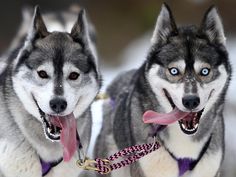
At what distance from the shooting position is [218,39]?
324 cm

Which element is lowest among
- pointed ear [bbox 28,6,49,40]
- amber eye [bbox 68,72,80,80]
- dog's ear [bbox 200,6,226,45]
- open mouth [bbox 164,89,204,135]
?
open mouth [bbox 164,89,204,135]

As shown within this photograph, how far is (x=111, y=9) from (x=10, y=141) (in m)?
5.25

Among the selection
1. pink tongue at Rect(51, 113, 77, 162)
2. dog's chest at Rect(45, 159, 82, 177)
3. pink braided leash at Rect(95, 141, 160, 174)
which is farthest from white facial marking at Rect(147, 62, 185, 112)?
dog's chest at Rect(45, 159, 82, 177)

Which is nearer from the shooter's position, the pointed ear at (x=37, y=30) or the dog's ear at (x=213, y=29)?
the pointed ear at (x=37, y=30)

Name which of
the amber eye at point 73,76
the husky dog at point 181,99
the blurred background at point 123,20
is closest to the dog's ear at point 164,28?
the husky dog at point 181,99

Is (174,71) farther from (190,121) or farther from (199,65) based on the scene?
(190,121)

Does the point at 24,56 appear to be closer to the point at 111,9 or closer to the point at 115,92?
the point at 115,92

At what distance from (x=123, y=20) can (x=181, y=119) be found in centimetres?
497

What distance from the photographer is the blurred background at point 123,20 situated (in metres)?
6.74

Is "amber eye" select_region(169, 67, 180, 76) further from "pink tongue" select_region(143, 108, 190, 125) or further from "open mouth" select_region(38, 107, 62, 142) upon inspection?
"open mouth" select_region(38, 107, 62, 142)

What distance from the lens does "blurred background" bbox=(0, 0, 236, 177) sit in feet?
22.1

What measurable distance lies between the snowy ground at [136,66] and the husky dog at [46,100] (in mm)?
733

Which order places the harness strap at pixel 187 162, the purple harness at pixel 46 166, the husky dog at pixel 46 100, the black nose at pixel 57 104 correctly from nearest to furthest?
the black nose at pixel 57 104 → the husky dog at pixel 46 100 → the purple harness at pixel 46 166 → the harness strap at pixel 187 162

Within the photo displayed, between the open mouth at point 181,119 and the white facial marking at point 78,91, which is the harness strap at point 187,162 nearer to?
the open mouth at point 181,119
